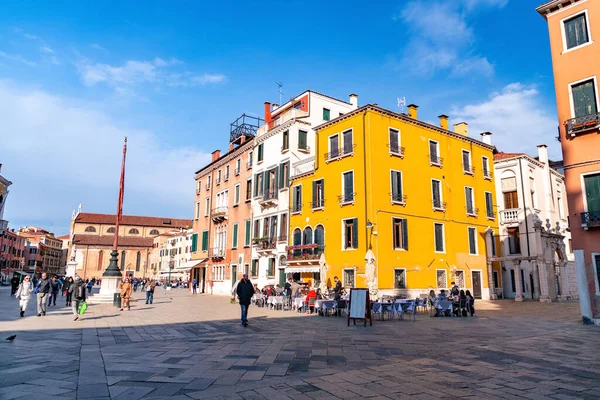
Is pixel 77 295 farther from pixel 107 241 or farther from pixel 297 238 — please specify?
pixel 107 241

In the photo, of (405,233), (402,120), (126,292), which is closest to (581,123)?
(405,233)

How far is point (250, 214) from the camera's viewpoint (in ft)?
106

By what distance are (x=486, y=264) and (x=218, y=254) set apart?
21964mm

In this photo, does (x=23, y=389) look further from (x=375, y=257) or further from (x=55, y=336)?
(x=375, y=257)

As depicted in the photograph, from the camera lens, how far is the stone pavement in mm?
5492

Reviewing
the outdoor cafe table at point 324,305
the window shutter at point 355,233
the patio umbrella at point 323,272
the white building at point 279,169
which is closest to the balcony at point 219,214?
the white building at point 279,169

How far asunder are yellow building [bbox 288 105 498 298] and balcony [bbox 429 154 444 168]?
7 centimetres

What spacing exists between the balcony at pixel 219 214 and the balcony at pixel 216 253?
2.70 m

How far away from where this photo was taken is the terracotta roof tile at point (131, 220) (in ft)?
293

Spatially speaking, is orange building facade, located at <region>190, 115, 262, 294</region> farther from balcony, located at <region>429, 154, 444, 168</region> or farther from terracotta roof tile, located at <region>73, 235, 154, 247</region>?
terracotta roof tile, located at <region>73, 235, 154, 247</region>

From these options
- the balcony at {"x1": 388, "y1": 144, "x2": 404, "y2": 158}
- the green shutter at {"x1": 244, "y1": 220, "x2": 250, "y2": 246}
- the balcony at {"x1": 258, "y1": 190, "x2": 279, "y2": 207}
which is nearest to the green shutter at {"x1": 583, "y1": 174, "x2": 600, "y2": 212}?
the balcony at {"x1": 388, "y1": 144, "x2": 404, "y2": 158}

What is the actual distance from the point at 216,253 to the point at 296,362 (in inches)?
1211

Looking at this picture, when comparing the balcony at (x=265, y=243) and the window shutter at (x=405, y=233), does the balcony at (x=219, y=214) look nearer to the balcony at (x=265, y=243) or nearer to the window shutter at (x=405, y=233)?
the balcony at (x=265, y=243)

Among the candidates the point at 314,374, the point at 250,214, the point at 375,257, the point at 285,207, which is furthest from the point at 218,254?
the point at 314,374
